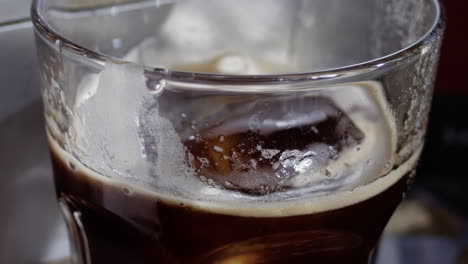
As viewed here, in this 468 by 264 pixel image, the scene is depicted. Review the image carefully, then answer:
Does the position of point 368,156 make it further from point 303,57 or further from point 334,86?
point 303,57

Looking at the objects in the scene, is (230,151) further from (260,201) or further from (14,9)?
(14,9)

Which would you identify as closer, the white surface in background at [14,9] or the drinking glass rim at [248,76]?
the drinking glass rim at [248,76]

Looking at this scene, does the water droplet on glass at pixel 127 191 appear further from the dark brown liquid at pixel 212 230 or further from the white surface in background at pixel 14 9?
the white surface in background at pixel 14 9

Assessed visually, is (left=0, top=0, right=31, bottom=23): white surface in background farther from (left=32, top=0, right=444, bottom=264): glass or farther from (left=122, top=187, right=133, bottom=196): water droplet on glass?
(left=122, top=187, right=133, bottom=196): water droplet on glass

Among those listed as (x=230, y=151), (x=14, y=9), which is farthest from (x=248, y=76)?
(x=14, y=9)

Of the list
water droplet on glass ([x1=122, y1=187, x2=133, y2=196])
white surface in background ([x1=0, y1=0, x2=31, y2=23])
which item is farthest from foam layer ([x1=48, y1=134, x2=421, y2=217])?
white surface in background ([x1=0, y1=0, x2=31, y2=23])

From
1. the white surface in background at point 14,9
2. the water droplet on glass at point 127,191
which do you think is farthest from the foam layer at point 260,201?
the white surface in background at point 14,9

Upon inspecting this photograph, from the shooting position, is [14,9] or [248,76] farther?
[14,9]

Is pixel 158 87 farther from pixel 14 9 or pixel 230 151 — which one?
pixel 14 9

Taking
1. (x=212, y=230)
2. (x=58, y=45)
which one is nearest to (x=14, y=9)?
(x=58, y=45)
